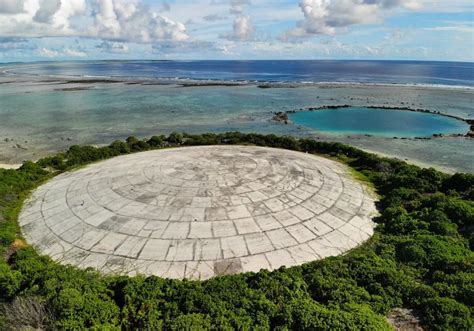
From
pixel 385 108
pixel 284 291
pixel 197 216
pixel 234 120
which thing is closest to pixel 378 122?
pixel 385 108

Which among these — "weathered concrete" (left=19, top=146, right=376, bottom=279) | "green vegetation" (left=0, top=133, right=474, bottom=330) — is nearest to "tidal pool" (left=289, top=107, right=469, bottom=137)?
"weathered concrete" (left=19, top=146, right=376, bottom=279)

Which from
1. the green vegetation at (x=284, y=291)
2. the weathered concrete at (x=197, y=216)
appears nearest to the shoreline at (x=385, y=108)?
the weathered concrete at (x=197, y=216)

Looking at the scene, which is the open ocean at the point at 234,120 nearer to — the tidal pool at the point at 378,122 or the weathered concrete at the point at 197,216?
the tidal pool at the point at 378,122

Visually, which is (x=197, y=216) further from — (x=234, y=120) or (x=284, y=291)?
(x=234, y=120)

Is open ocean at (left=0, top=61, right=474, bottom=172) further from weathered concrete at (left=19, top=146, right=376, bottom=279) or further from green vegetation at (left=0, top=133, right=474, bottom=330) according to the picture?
green vegetation at (left=0, top=133, right=474, bottom=330)

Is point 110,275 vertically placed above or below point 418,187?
below

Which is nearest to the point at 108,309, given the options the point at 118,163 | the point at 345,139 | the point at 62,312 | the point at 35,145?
the point at 62,312

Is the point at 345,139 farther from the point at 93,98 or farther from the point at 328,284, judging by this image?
the point at 93,98
